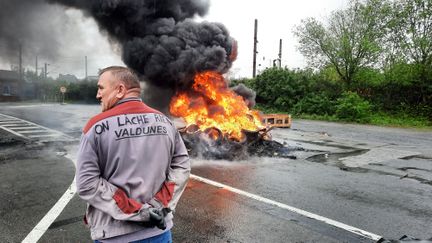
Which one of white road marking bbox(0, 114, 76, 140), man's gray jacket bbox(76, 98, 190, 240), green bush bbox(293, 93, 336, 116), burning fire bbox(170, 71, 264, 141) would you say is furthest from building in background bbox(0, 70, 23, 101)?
man's gray jacket bbox(76, 98, 190, 240)

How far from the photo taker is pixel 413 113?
21656 millimetres

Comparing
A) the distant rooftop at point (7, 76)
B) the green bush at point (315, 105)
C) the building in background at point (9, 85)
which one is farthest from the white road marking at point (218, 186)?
the distant rooftop at point (7, 76)

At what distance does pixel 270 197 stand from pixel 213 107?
489cm

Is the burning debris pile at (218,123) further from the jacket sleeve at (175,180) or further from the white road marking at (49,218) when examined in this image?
the jacket sleeve at (175,180)

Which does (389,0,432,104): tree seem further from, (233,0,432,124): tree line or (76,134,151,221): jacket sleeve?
(76,134,151,221): jacket sleeve

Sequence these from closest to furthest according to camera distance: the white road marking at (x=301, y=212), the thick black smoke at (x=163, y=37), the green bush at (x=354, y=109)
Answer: the white road marking at (x=301, y=212) < the thick black smoke at (x=163, y=37) < the green bush at (x=354, y=109)

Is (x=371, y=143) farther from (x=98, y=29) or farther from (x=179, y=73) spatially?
(x=98, y=29)

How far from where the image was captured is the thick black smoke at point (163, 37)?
10375 mm

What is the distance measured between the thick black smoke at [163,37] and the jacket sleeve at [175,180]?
26.2 ft

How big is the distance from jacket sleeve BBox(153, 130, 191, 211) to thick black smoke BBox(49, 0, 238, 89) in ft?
26.2

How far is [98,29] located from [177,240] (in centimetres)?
1009

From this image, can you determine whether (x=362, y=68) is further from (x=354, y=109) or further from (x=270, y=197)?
(x=270, y=197)

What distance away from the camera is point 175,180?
236 centimetres

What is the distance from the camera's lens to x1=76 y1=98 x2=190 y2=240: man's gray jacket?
2072 mm
